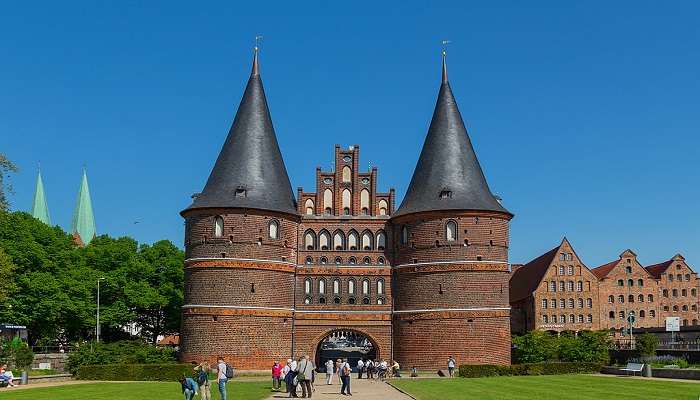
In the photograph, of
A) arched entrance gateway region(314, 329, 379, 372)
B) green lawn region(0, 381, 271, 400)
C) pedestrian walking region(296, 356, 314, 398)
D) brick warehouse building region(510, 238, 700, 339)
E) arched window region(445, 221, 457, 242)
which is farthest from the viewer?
brick warehouse building region(510, 238, 700, 339)

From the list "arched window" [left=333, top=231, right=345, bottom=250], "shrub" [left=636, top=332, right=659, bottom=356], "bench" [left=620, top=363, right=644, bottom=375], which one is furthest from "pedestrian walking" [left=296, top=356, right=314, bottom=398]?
"shrub" [left=636, top=332, right=659, bottom=356]

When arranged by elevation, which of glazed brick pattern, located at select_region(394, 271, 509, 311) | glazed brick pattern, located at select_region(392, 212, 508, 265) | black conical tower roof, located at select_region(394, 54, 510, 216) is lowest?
glazed brick pattern, located at select_region(394, 271, 509, 311)

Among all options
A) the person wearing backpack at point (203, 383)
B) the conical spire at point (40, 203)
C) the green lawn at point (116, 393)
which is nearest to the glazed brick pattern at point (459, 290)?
the green lawn at point (116, 393)

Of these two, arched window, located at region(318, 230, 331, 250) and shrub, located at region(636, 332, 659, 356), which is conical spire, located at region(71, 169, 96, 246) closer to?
arched window, located at region(318, 230, 331, 250)

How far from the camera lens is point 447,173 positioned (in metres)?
52.8

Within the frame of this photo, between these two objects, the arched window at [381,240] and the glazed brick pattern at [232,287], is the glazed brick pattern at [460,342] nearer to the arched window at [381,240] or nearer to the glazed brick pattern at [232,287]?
the arched window at [381,240]

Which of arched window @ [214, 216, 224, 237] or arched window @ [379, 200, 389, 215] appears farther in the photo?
arched window @ [379, 200, 389, 215]

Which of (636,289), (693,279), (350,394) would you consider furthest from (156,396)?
(693,279)

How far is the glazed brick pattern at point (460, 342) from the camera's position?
1959 inches

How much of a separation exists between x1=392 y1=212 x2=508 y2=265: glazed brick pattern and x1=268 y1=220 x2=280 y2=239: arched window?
8.38 m

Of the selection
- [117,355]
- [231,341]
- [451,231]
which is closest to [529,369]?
[451,231]

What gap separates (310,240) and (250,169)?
6.19 m

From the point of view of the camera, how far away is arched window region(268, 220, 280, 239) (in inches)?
2031

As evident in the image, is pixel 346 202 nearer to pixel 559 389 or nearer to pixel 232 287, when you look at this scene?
pixel 232 287
